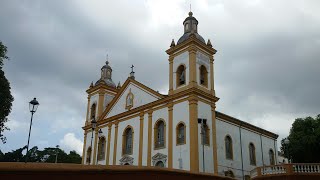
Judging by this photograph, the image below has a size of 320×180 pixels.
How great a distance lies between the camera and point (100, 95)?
120 feet

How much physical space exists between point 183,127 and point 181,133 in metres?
0.51

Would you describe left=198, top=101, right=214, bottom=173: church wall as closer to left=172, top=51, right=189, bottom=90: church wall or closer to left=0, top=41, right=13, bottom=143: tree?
left=172, top=51, right=189, bottom=90: church wall

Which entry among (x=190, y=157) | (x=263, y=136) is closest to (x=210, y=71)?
(x=190, y=157)

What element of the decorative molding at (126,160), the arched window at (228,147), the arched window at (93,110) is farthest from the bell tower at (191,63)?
the arched window at (93,110)

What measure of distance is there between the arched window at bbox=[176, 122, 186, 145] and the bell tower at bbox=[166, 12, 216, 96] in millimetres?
2939

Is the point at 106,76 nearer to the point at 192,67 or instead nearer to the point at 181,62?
the point at 181,62

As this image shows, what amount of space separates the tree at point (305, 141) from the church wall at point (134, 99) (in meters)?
15.3

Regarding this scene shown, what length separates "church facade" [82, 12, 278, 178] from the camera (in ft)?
81.2

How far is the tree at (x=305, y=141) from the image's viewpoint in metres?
35.2

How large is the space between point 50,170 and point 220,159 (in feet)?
63.5

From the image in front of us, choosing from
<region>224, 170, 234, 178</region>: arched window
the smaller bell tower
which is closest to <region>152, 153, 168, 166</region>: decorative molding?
<region>224, 170, 234, 178</region>: arched window

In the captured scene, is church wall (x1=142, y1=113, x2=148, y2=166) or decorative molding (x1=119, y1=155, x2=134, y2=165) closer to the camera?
church wall (x1=142, y1=113, x2=148, y2=166)

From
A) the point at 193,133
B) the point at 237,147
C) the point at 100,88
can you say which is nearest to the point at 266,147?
the point at 237,147

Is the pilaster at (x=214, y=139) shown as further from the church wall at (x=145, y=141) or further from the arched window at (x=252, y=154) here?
the arched window at (x=252, y=154)
